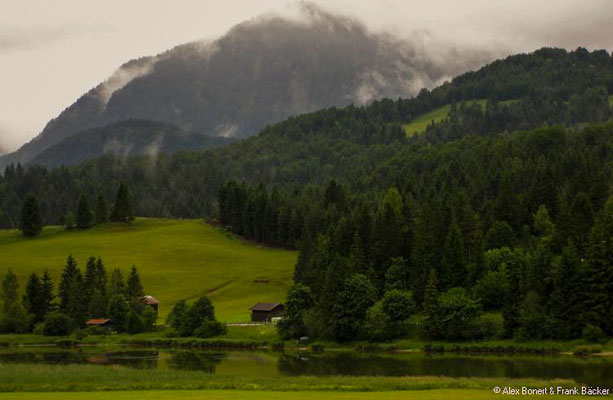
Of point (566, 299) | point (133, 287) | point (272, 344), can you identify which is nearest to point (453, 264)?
point (566, 299)

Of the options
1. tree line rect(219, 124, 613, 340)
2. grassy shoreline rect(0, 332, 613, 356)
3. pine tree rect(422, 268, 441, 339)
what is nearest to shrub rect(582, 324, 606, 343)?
tree line rect(219, 124, 613, 340)

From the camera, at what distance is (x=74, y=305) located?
464 ft

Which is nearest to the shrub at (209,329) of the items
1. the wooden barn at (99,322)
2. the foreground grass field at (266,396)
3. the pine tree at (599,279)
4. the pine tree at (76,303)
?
the wooden barn at (99,322)

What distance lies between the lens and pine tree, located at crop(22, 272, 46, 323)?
466 ft

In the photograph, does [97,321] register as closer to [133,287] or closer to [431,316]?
[133,287]

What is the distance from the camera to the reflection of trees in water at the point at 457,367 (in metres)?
74.5

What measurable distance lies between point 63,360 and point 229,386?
39.5m

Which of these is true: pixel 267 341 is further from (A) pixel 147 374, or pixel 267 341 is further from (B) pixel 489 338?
(A) pixel 147 374

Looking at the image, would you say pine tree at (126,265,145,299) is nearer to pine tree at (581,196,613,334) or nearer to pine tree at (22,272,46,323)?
pine tree at (22,272,46,323)

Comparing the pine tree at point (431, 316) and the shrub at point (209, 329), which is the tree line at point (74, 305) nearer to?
the shrub at point (209, 329)

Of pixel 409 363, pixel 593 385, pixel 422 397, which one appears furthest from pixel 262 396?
pixel 409 363

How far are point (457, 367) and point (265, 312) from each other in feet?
200

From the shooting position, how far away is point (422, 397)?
52.7m

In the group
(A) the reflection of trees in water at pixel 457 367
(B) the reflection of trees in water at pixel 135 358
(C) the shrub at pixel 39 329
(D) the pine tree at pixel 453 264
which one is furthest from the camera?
(C) the shrub at pixel 39 329
